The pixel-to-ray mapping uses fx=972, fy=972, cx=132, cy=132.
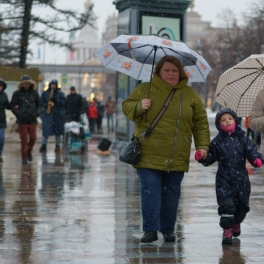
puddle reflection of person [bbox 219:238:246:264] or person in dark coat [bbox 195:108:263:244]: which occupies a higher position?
person in dark coat [bbox 195:108:263:244]

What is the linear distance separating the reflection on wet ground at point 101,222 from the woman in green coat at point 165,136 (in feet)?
0.98

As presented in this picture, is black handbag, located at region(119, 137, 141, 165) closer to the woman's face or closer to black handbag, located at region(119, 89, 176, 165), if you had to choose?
black handbag, located at region(119, 89, 176, 165)

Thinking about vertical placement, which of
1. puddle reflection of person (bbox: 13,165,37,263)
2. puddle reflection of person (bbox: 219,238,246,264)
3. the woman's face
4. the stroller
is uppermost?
the woman's face

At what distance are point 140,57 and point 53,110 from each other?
12288 mm

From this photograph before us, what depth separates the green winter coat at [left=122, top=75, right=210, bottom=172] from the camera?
27.6 feet

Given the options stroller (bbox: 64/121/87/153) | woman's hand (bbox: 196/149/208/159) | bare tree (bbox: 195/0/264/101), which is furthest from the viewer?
bare tree (bbox: 195/0/264/101)

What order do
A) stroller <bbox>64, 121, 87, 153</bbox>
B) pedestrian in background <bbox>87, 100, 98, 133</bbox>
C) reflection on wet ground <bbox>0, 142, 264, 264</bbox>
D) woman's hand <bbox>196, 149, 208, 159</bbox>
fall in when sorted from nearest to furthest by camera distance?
reflection on wet ground <bbox>0, 142, 264, 264</bbox> < woman's hand <bbox>196, 149, 208, 159</bbox> < stroller <bbox>64, 121, 87, 153</bbox> < pedestrian in background <bbox>87, 100, 98, 133</bbox>

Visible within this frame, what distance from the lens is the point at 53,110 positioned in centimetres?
2164

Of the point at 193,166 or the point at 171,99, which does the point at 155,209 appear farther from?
the point at 193,166

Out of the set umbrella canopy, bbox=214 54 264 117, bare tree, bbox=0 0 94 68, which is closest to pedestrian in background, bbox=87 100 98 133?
bare tree, bbox=0 0 94 68

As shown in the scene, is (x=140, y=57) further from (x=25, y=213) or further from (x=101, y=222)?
(x=25, y=213)

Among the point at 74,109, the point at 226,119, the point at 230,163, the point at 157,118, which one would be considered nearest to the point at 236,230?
the point at 230,163

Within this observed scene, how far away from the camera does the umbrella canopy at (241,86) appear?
9.11 metres

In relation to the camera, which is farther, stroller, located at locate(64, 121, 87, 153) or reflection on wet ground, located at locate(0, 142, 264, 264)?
stroller, located at locate(64, 121, 87, 153)
